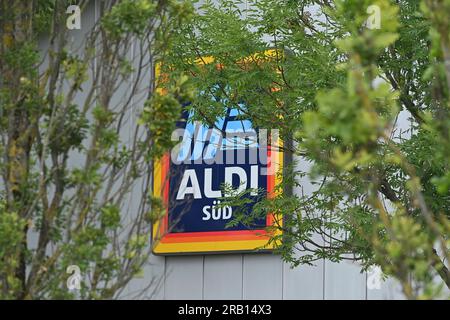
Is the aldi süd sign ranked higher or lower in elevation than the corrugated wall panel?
higher

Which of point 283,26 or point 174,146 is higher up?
point 283,26

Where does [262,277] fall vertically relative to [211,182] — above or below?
below

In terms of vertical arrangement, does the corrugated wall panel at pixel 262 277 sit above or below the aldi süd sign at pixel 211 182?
below

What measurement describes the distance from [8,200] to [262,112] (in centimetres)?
578

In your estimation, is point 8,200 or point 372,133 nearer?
point 372,133

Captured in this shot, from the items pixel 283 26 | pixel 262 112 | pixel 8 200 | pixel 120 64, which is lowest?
pixel 8 200

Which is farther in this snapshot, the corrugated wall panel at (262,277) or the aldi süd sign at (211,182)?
the corrugated wall panel at (262,277)

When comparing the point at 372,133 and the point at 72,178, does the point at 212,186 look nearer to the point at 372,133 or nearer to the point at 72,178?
the point at 72,178

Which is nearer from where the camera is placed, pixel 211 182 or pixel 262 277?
pixel 262 277

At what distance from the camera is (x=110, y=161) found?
8180 mm

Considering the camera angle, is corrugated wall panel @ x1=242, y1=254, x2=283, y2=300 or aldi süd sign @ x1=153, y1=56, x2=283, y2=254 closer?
aldi süd sign @ x1=153, y1=56, x2=283, y2=254
